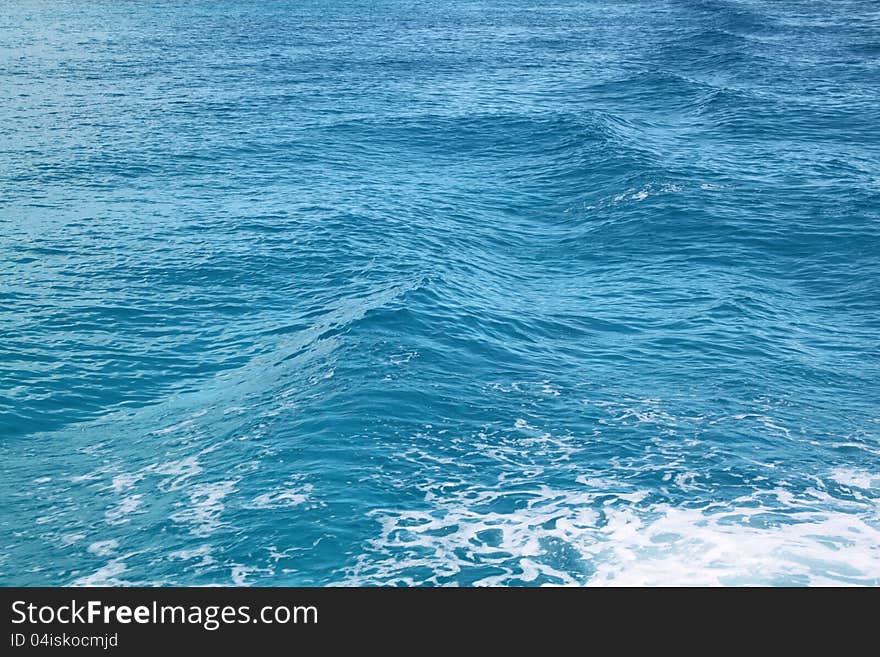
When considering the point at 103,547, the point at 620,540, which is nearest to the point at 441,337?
the point at 620,540

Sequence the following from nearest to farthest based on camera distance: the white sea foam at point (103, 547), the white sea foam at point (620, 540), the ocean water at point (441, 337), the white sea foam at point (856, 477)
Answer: the white sea foam at point (620, 540) → the white sea foam at point (103, 547) → the ocean water at point (441, 337) → the white sea foam at point (856, 477)

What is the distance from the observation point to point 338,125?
73188 mm

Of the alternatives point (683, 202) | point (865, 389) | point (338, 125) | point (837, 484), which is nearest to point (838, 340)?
point (865, 389)

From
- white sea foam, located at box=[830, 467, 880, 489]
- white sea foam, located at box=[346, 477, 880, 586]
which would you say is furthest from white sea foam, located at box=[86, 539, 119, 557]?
white sea foam, located at box=[830, 467, 880, 489]

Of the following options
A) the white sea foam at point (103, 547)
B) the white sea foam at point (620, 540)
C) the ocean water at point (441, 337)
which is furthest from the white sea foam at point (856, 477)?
the white sea foam at point (103, 547)

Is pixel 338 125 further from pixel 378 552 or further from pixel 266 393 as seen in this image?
pixel 378 552

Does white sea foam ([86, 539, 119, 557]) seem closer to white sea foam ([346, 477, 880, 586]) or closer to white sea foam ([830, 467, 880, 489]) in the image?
white sea foam ([346, 477, 880, 586])

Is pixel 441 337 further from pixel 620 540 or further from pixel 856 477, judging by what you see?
pixel 856 477

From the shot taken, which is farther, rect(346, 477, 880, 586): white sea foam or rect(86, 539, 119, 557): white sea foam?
rect(86, 539, 119, 557): white sea foam

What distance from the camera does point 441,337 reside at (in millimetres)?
36875

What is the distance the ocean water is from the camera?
84.0ft

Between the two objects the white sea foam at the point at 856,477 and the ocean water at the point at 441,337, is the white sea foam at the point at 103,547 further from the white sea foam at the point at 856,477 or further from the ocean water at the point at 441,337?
the white sea foam at the point at 856,477

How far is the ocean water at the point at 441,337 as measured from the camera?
84.0 ft

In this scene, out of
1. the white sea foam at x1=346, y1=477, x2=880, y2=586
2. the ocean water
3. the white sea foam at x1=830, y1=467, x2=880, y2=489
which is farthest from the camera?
the white sea foam at x1=830, y1=467, x2=880, y2=489
